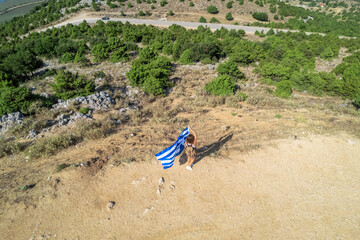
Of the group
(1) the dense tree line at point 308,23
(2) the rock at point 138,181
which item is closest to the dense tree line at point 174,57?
(2) the rock at point 138,181

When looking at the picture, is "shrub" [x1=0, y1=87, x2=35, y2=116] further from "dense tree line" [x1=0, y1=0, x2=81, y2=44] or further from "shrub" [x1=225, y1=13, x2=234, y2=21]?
"shrub" [x1=225, y1=13, x2=234, y2=21]

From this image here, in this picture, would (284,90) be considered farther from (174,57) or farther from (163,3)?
(163,3)

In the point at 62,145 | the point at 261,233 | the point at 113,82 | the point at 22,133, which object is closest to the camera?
the point at 261,233

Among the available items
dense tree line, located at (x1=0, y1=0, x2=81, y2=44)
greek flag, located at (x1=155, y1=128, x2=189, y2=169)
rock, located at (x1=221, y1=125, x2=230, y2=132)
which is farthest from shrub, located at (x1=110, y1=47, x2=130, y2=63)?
dense tree line, located at (x1=0, y1=0, x2=81, y2=44)

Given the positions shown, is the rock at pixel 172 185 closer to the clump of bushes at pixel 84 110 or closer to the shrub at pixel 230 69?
the clump of bushes at pixel 84 110

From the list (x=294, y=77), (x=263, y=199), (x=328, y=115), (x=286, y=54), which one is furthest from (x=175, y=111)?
(x=286, y=54)

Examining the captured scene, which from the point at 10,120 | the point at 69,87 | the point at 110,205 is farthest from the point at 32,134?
the point at 110,205

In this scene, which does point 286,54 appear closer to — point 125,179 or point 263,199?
point 263,199
